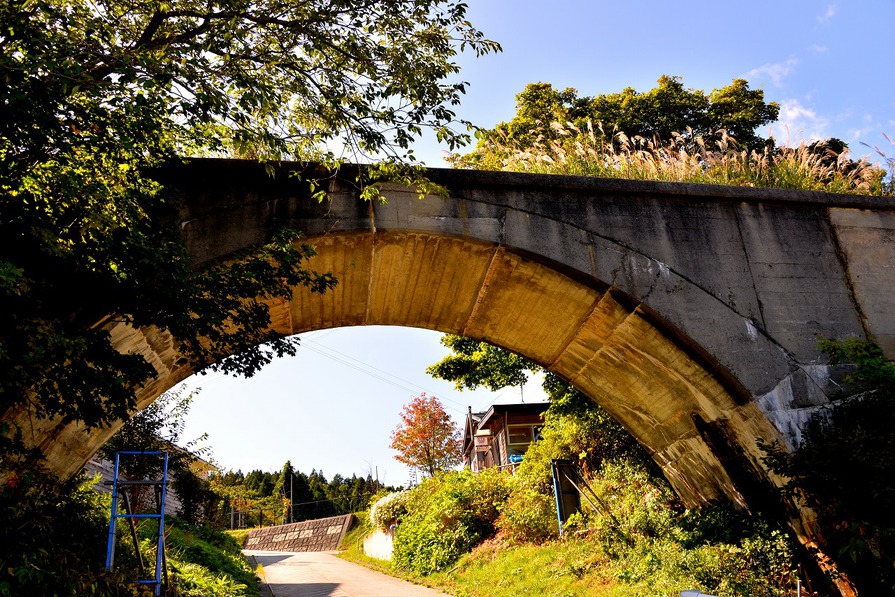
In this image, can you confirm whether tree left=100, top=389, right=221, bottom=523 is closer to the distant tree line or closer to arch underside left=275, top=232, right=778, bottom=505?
arch underside left=275, top=232, right=778, bottom=505

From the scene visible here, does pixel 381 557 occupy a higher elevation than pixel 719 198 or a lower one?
lower

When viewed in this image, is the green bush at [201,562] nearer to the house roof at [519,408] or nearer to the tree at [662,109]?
the house roof at [519,408]

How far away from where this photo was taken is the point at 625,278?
6.73 m

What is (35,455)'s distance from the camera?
464 cm

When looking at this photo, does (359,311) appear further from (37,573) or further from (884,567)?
(884,567)

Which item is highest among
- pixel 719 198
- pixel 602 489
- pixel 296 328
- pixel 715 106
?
pixel 715 106

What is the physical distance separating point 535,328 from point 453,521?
1050 centimetres

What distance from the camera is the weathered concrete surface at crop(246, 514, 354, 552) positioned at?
33769 mm

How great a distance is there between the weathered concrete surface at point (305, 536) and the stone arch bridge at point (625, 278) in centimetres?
2930

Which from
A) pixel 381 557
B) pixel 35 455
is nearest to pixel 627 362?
pixel 35 455

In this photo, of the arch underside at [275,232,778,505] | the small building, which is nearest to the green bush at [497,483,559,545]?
the arch underside at [275,232,778,505]

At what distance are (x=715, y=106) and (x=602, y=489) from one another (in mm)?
12980

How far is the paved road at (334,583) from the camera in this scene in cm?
1284

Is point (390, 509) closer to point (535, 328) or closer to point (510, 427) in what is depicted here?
point (510, 427)
